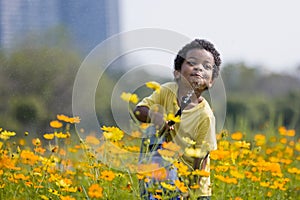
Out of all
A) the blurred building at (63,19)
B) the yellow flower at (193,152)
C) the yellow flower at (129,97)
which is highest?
the blurred building at (63,19)

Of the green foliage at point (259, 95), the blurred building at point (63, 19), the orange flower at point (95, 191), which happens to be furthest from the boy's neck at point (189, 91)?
the green foliage at point (259, 95)

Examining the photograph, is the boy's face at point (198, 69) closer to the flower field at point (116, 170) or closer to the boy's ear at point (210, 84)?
the boy's ear at point (210, 84)

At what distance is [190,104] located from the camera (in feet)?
5.67

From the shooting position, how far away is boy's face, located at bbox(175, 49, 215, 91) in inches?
66.9

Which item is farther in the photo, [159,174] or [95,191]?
[159,174]

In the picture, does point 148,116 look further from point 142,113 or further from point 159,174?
point 159,174

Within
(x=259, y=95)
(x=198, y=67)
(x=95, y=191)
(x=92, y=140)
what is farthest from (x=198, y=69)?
(x=259, y=95)

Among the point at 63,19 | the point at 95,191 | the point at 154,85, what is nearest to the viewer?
the point at 95,191

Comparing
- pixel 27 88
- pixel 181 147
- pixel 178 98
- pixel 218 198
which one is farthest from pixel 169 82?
pixel 27 88

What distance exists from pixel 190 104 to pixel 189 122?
0.06m

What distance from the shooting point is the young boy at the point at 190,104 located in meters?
1.70

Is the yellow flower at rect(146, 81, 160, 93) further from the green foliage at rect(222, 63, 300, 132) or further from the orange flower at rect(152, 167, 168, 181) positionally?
the green foliage at rect(222, 63, 300, 132)

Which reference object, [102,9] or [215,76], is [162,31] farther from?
[102,9]

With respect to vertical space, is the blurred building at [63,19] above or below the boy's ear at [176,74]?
above
